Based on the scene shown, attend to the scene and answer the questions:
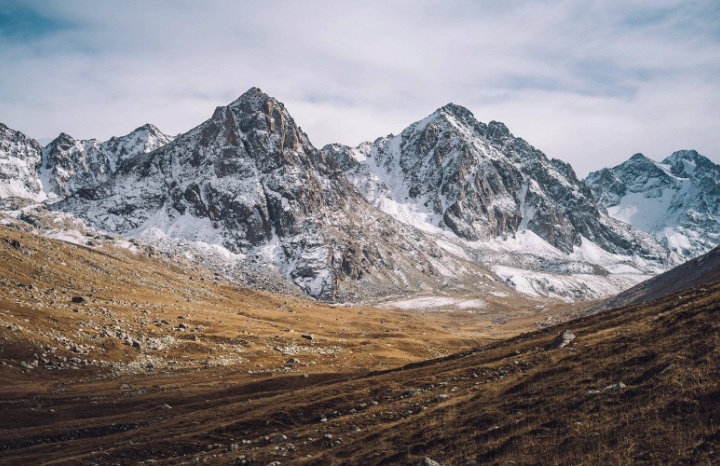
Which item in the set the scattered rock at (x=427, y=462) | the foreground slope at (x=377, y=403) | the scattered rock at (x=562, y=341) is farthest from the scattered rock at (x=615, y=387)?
the scattered rock at (x=562, y=341)

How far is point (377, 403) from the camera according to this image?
39.2 meters

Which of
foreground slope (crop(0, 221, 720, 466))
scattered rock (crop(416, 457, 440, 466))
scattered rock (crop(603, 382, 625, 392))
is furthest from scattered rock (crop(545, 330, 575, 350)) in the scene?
scattered rock (crop(416, 457, 440, 466))

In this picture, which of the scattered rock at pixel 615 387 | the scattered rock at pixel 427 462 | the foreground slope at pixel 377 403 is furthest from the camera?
the scattered rock at pixel 615 387

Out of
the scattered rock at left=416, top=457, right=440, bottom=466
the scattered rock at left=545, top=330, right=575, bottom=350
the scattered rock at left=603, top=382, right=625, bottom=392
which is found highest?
the scattered rock at left=603, top=382, right=625, bottom=392

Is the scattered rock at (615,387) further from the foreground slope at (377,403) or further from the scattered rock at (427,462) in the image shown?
the scattered rock at (427,462)

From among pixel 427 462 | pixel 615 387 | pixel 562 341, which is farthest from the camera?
pixel 562 341

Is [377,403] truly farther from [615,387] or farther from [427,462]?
[615,387]

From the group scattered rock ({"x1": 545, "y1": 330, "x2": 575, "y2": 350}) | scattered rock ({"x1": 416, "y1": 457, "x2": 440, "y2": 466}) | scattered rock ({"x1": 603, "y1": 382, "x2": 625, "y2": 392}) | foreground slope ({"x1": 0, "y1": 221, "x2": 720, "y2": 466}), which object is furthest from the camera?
scattered rock ({"x1": 545, "y1": 330, "x2": 575, "y2": 350})

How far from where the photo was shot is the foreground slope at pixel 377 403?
19984mm

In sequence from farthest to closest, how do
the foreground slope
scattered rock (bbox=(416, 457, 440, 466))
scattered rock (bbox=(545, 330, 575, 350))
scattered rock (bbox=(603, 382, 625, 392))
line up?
scattered rock (bbox=(545, 330, 575, 350)), scattered rock (bbox=(603, 382, 625, 392)), scattered rock (bbox=(416, 457, 440, 466)), the foreground slope

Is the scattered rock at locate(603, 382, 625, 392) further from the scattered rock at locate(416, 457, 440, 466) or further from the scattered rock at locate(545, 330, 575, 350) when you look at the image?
the scattered rock at locate(545, 330, 575, 350)

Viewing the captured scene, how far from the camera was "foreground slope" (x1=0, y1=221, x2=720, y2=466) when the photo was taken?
19984 millimetres

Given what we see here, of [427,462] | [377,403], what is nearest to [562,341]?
[377,403]

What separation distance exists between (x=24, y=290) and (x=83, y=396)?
4846 centimetres
